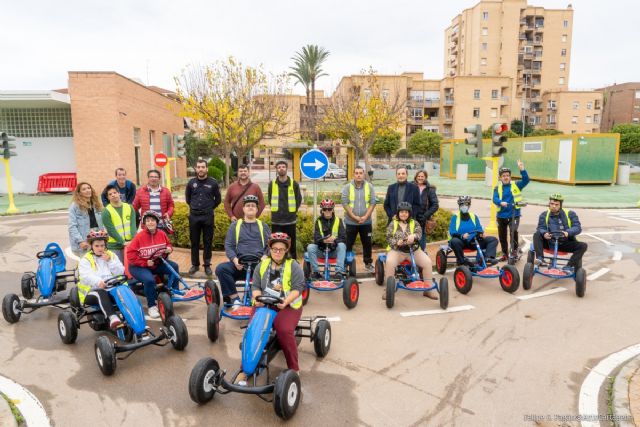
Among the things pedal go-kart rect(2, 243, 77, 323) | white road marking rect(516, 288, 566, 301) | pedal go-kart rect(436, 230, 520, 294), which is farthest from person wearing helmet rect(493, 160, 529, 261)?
pedal go-kart rect(2, 243, 77, 323)

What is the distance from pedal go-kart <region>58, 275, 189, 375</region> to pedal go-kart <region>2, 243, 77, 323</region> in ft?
3.69

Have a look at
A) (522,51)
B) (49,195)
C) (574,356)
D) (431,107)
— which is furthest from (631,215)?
(522,51)

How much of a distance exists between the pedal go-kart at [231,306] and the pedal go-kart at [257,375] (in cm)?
112

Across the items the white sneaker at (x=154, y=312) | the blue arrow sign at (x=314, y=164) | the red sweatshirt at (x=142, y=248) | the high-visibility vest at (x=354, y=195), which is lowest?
the white sneaker at (x=154, y=312)

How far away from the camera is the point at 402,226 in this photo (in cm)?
723

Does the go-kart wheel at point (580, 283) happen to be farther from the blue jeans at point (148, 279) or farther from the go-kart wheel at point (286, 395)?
the blue jeans at point (148, 279)

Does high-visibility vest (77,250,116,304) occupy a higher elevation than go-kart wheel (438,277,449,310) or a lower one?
higher

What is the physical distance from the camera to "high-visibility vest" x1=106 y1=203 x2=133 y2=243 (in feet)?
22.5

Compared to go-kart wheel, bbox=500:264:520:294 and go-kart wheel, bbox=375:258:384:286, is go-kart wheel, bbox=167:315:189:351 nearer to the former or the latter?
go-kart wheel, bbox=375:258:384:286

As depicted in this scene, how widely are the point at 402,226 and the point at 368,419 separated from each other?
3.77m

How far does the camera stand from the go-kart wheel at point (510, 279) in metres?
7.23

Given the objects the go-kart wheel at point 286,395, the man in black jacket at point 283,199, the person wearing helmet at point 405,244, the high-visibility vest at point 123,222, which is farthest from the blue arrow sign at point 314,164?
the go-kart wheel at point 286,395

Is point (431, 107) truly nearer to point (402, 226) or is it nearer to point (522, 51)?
point (522, 51)

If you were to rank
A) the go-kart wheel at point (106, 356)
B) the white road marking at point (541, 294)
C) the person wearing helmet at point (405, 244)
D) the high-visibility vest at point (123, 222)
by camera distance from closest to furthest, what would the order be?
the go-kart wheel at point (106, 356)
the high-visibility vest at point (123, 222)
the person wearing helmet at point (405, 244)
the white road marking at point (541, 294)
